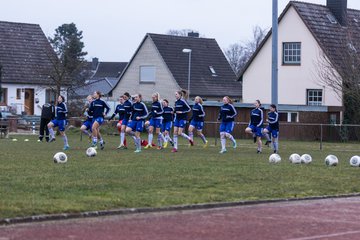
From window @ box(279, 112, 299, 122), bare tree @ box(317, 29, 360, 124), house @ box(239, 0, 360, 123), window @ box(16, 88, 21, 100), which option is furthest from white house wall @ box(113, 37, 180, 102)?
window @ box(279, 112, 299, 122)

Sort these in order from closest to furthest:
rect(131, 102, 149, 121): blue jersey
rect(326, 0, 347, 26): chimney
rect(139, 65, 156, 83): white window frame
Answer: rect(131, 102, 149, 121): blue jersey
rect(326, 0, 347, 26): chimney
rect(139, 65, 156, 83): white window frame

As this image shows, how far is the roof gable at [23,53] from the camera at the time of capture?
204 feet

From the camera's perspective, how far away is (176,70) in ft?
209

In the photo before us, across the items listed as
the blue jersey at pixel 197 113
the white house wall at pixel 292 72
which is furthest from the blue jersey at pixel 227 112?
the white house wall at pixel 292 72

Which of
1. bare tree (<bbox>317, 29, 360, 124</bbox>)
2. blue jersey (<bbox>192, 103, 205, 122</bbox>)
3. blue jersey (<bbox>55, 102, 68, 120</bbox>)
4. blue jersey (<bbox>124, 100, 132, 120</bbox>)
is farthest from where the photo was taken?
bare tree (<bbox>317, 29, 360, 124</bbox>)

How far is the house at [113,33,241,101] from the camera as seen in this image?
208ft

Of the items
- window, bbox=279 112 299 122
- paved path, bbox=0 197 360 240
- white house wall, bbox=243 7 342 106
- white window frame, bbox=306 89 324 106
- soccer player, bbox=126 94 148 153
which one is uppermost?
white house wall, bbox=243 7 342 106

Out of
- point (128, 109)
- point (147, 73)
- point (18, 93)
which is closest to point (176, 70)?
point (147, 73)

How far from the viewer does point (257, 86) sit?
5481 cm

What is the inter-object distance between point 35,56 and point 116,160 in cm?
4394

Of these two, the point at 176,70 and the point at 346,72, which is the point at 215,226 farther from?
the point at 176,70

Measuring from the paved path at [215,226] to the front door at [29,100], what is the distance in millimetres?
50183

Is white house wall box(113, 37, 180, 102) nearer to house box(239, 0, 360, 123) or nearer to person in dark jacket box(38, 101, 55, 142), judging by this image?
house box(239, 0, 360, 123)

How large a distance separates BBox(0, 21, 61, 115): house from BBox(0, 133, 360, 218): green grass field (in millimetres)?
39233
